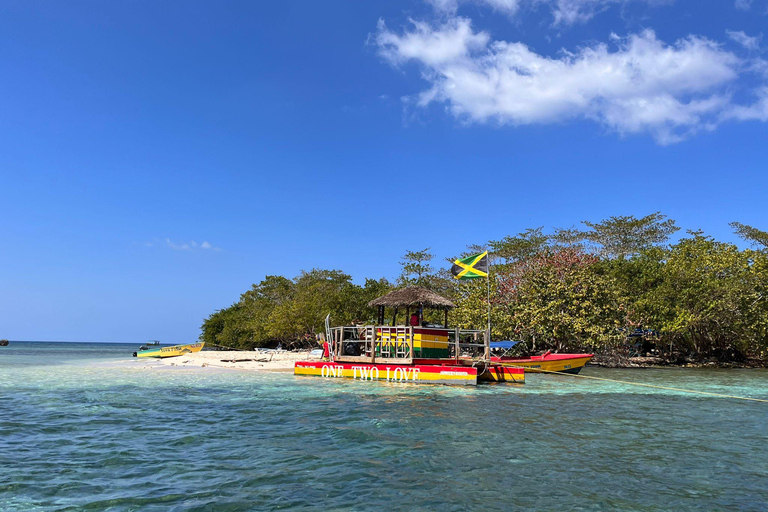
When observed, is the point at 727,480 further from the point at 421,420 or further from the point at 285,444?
the point at 285,444

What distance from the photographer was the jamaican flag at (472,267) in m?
20.3

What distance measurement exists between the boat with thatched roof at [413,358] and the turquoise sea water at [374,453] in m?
3.85

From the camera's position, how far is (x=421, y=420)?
432 inches

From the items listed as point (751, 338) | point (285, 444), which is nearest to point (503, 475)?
point (285, 444)

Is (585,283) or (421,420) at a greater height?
(585,283)

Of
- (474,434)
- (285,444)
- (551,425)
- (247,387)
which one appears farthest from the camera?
(247,387)

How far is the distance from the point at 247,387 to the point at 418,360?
657 cm

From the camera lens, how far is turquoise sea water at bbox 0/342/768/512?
5750 millimetres

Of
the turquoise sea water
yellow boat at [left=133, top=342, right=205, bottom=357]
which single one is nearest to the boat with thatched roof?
the turquoise sea water

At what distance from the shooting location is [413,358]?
64.2 feet

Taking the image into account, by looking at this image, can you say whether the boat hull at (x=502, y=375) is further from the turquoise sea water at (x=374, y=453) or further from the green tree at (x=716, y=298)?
the green tree at (x=716, y=298)

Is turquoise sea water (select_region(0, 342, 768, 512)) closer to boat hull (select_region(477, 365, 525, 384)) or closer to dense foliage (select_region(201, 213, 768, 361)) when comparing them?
boat hull (select_region(477, 365, 525, 384))

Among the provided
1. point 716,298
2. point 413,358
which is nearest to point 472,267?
point 413,358

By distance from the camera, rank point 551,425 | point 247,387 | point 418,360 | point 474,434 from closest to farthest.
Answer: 1. point 474,434
2. point 551,425
3. point 247,387
4. point 418,360
